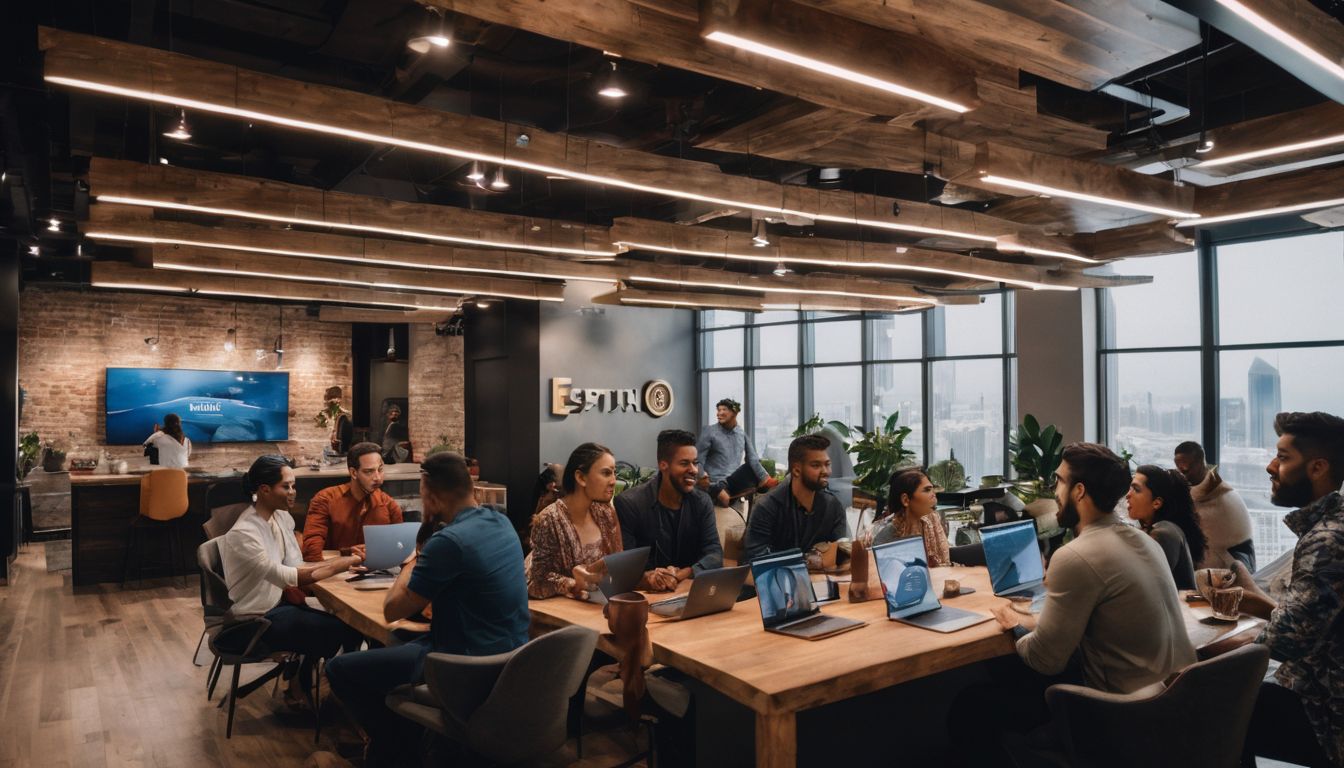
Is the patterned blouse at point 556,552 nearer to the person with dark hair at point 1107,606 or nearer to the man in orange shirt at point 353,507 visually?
the man in orange shirt at point 353,507

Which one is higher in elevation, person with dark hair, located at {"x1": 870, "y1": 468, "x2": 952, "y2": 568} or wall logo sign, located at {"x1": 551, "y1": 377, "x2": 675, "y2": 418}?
wall logo sign, located at {"x1": 551, "y1": 377, "x2": 675, "y2": 418}

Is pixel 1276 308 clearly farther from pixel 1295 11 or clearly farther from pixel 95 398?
pixel 95 398

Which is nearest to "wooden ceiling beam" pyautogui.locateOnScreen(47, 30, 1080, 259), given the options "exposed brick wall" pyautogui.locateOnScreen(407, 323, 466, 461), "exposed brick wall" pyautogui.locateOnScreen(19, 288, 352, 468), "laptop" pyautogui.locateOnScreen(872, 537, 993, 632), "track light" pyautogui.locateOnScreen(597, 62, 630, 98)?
"track light" pyautogui.locateOnScreen(597, 62, 630, 98)

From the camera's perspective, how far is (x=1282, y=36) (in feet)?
9.46

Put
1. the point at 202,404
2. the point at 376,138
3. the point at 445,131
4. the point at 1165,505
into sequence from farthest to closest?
the point at 202,404 → the point at 445,131 → the point at 376,138 → the point at 1165,505

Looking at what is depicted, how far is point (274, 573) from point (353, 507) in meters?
1.00

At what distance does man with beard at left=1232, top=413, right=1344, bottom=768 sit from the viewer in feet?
9.23

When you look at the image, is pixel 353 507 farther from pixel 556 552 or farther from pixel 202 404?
pixel 202 404

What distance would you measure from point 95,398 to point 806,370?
1061 cm

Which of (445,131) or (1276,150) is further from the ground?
(445,131)

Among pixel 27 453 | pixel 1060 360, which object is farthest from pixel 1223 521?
pixel 27 453

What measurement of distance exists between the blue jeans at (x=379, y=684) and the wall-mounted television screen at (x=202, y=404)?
1204 cm

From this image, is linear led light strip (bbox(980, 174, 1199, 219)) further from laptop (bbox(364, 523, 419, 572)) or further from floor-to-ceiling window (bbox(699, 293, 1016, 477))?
floor-to-ceiling window (bbox(699, 293, 1016, 477))

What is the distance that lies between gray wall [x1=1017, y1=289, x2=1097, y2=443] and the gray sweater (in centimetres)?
693
